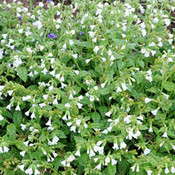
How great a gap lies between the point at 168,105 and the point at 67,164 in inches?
46.1

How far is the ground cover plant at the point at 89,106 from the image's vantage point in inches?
130

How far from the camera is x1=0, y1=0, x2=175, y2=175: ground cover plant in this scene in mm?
3305

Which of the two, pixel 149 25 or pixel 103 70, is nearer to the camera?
pixel 103 70

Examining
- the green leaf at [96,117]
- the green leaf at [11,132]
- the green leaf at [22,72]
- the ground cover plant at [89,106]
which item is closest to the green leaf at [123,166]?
the ground cover plant at [89,106]

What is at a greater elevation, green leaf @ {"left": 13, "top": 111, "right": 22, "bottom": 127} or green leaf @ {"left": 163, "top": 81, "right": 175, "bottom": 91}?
green leaf @ {"left": 163, "top": 81, "right": 175, "bottom": 91}

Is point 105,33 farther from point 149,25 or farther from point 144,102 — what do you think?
point 144,102

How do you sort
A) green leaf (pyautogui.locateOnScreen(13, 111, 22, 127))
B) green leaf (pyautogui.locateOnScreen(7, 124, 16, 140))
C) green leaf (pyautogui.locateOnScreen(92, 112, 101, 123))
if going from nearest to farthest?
green leaf (pyautogui.locateOnScreen(7, 124, 16, 140))
green leaf (pyautogui.locateOnScreen(92, 112, 101, 123))
green leaf (pyautogui.locateOnScreen(13, 111, 22, 127))

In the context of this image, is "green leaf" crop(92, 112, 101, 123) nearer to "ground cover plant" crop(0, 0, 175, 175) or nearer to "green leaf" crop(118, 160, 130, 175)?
"ground cover plant" crop(0, 0, 175, 175)

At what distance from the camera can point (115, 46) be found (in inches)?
156

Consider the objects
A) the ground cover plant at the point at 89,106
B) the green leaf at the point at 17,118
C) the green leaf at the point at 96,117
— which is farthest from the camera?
the green leaf at the point at 17,118

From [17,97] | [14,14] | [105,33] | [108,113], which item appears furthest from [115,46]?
[14,14]

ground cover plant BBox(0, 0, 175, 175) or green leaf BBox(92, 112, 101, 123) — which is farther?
green leaf BBox(92, 112, 101, 123)

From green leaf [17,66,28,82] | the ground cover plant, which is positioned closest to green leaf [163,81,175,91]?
the ground cover plant

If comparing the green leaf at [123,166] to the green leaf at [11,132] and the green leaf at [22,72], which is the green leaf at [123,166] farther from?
the green leaf at [22,72]
